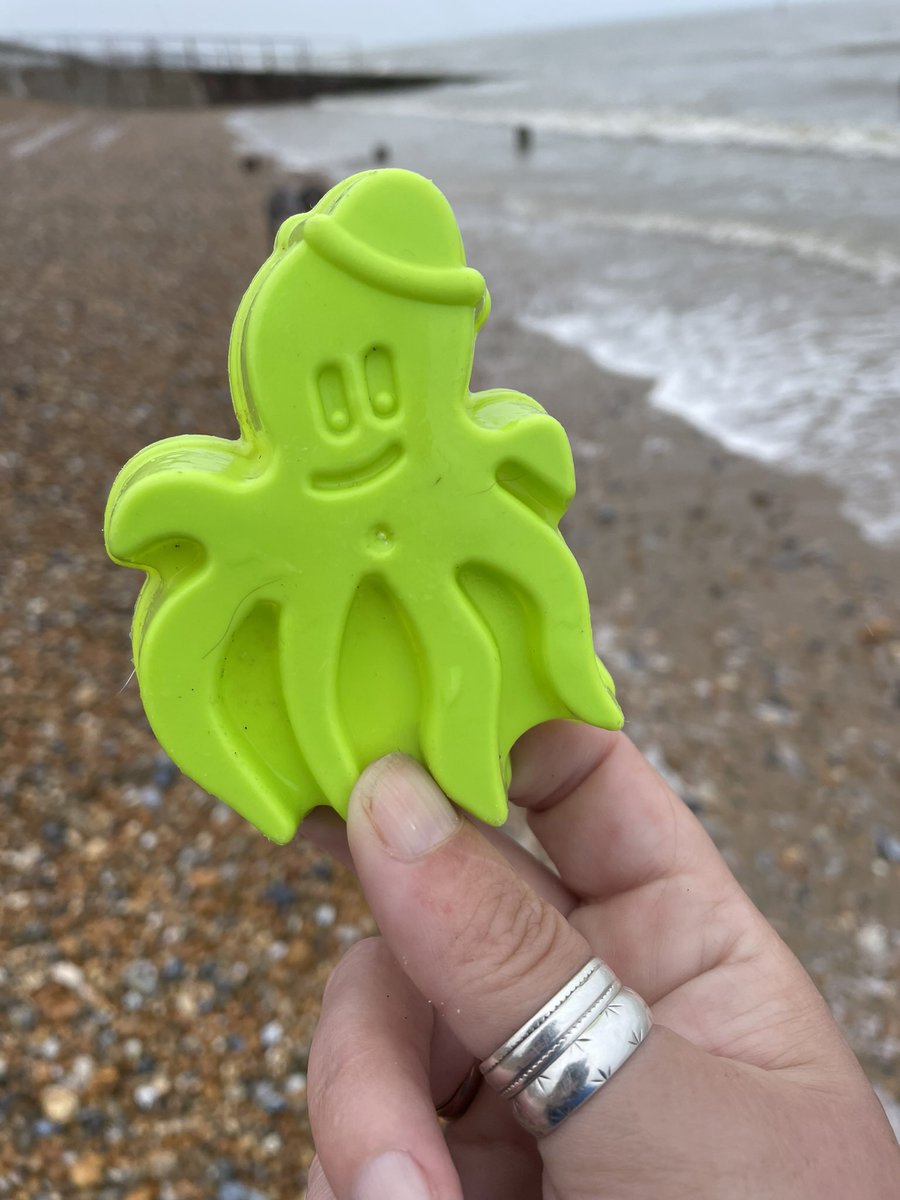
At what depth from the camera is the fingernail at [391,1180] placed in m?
1.34

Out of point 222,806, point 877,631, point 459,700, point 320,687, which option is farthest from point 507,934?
point 877,631

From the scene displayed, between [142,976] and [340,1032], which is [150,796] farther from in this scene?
[340,1032]

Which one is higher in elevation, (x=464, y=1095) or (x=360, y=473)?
(x=360, y=473)

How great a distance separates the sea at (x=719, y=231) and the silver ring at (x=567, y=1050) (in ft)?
13.7

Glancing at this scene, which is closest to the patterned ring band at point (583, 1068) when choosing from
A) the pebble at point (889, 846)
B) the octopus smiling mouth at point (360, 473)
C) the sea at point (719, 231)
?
the octopus smiling mouth at point (360, 473)

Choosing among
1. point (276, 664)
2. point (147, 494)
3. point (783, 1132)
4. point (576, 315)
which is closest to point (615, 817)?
point (783, 1132)

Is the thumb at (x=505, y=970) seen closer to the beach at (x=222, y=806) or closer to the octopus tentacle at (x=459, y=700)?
the octopus tentacle at (x=459, y=700)

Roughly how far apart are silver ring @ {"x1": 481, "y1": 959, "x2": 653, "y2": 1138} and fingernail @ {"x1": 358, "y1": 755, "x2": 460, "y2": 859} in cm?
33

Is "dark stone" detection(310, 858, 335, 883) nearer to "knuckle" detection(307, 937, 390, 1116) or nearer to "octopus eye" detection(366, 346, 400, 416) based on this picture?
"knuckle" detection(307, 937, 390, 1116)

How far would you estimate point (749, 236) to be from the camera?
10.2 metres

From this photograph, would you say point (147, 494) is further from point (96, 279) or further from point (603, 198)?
point (603, 198)

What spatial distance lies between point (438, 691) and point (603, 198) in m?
13.6

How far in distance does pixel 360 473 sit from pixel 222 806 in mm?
2025

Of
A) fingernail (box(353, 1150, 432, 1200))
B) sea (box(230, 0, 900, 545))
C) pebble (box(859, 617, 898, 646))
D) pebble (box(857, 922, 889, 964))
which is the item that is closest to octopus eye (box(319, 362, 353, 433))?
fingernail (box(353, 1150, 432, 1200))
